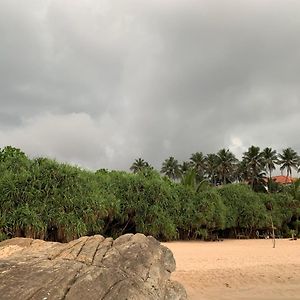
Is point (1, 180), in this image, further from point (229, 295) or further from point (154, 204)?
point (229, 295)

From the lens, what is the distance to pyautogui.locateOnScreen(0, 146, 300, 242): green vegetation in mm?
19547

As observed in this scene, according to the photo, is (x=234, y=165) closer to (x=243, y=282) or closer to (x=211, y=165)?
(x=211, y=165)

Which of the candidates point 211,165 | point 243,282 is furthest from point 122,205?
point 211,165

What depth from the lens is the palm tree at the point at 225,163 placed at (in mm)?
74750

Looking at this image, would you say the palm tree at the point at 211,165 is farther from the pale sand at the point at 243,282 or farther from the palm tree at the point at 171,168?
the pale sand at the point at 243,282

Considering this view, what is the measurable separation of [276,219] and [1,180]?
25544 mm

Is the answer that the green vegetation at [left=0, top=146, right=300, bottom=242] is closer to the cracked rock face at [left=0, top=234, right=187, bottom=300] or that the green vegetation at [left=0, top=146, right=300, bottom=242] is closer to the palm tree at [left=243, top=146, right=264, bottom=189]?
the cracked rock face at [left=0, top=234, right=187, bottom=300]

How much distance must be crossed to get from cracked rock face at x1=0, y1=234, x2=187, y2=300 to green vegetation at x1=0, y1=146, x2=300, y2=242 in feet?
39.5

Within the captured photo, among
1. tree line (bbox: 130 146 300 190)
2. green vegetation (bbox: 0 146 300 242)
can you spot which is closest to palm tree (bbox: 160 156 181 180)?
tree line (bbox: 130 146 300 190)

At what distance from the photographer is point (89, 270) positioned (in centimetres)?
539

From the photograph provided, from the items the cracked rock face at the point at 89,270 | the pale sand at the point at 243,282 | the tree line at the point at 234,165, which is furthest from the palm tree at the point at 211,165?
the cracked rock face at the point at 89,270

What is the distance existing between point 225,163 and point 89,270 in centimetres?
7087

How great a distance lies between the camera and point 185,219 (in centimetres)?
2822

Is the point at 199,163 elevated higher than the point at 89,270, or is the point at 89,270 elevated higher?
the point at 199,163
